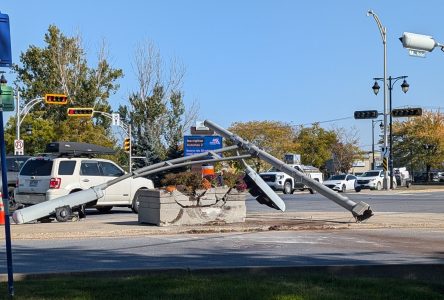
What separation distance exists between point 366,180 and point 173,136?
16210mm

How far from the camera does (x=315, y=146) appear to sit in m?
88.9

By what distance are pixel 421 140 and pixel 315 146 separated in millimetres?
14668

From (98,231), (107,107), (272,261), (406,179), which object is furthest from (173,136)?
(272,261)

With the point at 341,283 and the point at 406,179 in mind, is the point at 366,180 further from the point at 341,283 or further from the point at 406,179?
the point at 341,283

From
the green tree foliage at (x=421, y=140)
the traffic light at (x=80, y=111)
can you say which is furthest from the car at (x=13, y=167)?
the green tree foliage at (x=421, y=140)

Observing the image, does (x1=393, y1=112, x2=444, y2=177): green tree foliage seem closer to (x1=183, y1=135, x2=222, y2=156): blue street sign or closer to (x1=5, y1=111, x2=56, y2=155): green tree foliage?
(x1=5, y1=111, x2=56, y2=155): green tree foliage

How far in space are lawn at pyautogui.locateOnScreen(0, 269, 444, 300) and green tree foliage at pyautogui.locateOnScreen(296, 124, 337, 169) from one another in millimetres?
78915

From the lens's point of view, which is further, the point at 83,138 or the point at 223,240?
the point at 83,138

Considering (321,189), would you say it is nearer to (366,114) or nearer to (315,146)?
(366,114)

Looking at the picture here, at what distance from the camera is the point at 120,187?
21375 mm

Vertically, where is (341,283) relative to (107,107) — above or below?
below

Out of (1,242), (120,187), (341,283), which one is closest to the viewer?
(341,283)

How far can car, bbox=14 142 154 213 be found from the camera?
19.4 m

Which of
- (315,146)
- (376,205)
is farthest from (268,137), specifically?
(376,205)
